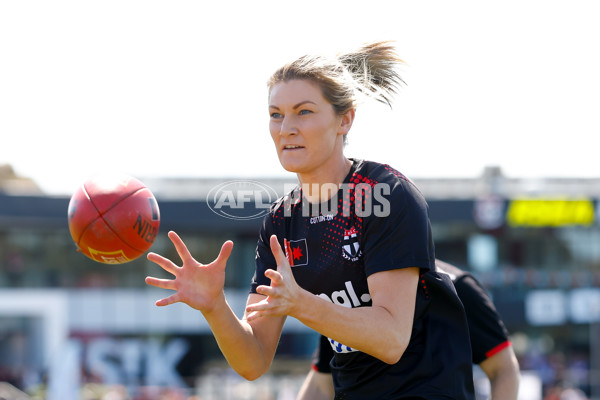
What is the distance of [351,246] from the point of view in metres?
3.53

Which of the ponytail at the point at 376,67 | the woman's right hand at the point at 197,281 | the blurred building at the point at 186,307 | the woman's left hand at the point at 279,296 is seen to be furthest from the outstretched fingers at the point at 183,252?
the blurred building at the point at 186,307

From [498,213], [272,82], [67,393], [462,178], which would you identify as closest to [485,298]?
[272,82]

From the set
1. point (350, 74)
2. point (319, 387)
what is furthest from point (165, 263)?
point (319, 387)

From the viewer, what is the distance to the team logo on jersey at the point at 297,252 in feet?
12.2

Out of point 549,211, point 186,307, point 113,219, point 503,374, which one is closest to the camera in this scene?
point 113,219

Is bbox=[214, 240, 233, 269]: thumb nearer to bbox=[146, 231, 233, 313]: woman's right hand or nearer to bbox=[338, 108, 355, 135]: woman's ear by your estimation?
bbox=[146, 231, 233, 313]: woman's right hand

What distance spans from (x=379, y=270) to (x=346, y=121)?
85 centimetres

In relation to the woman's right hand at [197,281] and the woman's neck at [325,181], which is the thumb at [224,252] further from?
the woman's neck at [325,181]

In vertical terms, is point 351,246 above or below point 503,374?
above

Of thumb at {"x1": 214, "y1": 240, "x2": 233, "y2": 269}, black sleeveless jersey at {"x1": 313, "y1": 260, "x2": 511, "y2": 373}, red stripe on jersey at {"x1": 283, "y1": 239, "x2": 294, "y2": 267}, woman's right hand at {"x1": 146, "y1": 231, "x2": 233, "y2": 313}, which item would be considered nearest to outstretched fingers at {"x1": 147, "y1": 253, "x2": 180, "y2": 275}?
woman's right hand at {"x1": 146, "y1": 231, "x2": 233, "y2": 313}

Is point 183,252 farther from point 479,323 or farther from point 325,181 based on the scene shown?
point 479,323

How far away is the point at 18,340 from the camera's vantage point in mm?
30500

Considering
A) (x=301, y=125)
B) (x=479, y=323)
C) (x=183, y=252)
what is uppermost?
(x=301, y=125)

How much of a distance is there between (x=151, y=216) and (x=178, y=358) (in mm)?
27451
